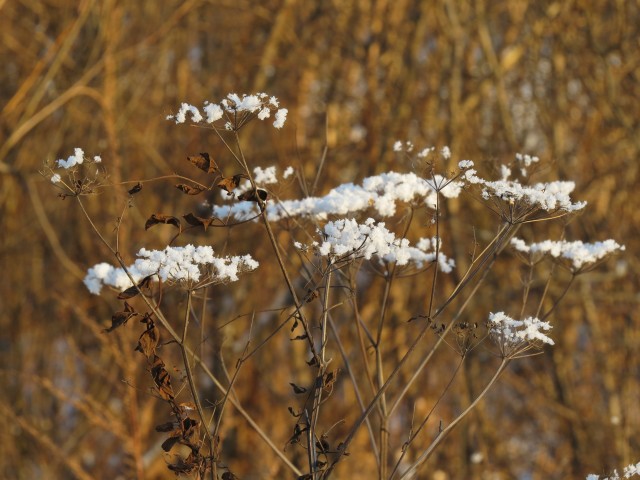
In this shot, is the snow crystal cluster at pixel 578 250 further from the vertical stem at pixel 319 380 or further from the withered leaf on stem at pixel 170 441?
the withered leaf on stem at pixel 170 441

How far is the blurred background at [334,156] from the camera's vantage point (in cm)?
694

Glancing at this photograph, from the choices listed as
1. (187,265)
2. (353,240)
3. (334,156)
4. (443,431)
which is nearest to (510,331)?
(443,431)

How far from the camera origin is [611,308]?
773 cm

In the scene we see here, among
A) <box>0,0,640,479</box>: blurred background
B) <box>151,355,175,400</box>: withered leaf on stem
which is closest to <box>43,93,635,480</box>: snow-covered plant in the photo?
<box>151,355,175,400</box>: withered leaf on stem

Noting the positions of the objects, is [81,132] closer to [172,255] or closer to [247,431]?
[247,431]

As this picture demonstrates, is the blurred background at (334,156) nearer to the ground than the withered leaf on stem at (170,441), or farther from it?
farther from it

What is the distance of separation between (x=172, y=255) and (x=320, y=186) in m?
6.20

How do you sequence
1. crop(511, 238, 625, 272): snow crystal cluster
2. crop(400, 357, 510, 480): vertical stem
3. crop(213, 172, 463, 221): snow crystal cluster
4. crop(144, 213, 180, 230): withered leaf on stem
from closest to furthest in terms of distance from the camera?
crop(144, 213, 180, 230): withered leaf on stem → crop(400, 357, 510, 480): vertical stem → crop(213, 172, 463, 221): snow crystal cluster → crop(511, 238, 625, 272): snow crystal cluster

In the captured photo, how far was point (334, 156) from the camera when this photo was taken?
762 centimetres

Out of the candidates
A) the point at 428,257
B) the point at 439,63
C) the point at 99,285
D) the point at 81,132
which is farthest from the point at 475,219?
the point at 99,285

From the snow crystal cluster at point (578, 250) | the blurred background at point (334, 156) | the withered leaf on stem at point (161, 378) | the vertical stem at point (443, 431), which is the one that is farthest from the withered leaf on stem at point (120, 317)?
the blurred background at point (334, 156)

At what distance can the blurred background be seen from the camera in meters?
6.94

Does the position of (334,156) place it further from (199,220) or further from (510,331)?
(199,220)

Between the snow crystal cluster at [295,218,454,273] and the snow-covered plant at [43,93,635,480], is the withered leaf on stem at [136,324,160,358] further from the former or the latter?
the snow crystal cluster at [295,218,454,273]
